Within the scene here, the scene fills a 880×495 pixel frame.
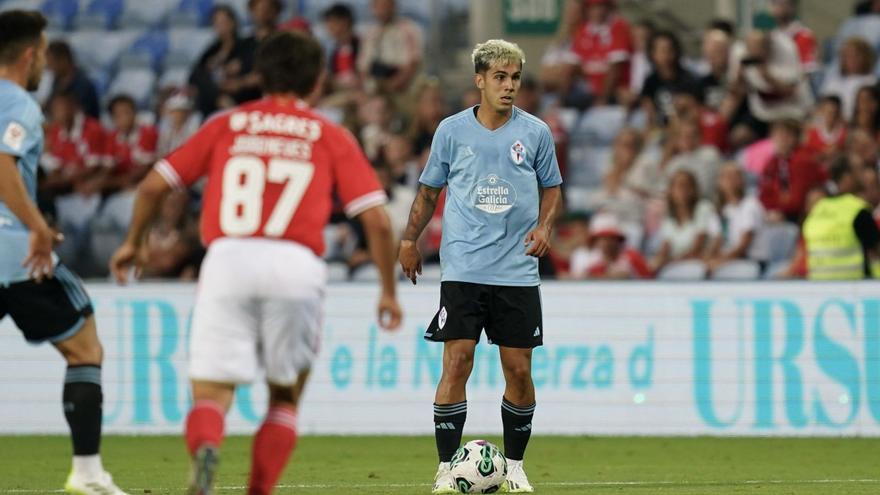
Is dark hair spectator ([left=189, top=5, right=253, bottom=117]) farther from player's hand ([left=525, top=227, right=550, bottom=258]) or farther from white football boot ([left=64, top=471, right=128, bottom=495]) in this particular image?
white football boot ([left=64, top=471, right=128, bottom=495])

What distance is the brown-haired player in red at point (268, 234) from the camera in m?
6.18

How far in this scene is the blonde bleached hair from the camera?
8.77 meters

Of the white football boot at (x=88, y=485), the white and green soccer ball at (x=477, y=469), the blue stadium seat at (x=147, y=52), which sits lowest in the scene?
the white and green soccer ball at (x=477, y=469)

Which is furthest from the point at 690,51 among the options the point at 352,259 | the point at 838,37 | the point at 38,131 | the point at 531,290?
the point at 38,131

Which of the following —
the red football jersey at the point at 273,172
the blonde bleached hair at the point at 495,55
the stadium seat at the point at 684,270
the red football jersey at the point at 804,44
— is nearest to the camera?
the red football jersey at the point at 273,172

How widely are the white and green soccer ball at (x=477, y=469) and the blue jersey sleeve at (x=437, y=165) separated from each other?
1.39 metres

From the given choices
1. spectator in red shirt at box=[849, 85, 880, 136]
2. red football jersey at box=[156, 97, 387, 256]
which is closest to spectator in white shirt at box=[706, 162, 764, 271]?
spectator in red shirt at box=[849, 85, 880, 136]

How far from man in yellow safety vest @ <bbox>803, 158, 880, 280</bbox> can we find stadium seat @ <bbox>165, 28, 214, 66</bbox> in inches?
353

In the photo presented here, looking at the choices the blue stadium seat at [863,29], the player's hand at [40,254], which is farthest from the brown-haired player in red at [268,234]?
the blue stadium seat at [863,29]

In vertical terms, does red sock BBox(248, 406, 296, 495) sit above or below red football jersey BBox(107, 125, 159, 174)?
above

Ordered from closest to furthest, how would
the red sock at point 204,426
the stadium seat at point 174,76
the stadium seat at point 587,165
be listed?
1. the red sock at point 204,426
2. the stadium seat at point 587,165
3. the stadium seat at point 174,76

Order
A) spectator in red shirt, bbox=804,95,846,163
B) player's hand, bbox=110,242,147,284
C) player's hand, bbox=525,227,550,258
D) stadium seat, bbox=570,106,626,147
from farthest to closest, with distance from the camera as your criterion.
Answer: stadium seat, bbox=570,106,626,147
spectator in red shirt, bbox=804,95,846,163
player's hand, bbox=525,227,550,258
player's hand, bbox=110,242,147,284

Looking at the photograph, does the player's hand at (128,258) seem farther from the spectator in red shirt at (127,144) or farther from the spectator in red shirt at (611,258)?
the spectator in red shirt at (127,144)

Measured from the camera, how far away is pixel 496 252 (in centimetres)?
886
